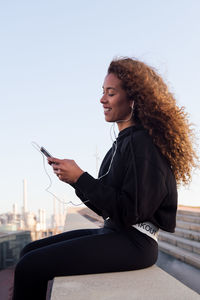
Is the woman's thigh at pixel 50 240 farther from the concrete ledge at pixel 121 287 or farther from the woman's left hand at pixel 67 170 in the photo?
the woman's left hand at pixel 67 170

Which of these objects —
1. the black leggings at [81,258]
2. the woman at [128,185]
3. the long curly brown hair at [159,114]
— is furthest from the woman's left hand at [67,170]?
the long curly brown hair at [159,114]

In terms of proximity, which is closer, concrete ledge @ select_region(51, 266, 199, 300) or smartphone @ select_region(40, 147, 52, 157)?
concrete ledge @ select_region(51, 266, 199, 300)

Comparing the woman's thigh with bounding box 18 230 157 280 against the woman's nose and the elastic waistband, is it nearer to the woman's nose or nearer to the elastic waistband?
the elastic waistband

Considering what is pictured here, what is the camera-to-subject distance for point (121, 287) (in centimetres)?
162

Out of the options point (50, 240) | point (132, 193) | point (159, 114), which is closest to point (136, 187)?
point (132, 193)

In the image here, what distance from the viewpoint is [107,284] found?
1.65m

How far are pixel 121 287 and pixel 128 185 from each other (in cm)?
49

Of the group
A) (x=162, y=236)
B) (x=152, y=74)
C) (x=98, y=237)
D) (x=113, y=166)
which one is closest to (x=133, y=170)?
(x=113, y=166)

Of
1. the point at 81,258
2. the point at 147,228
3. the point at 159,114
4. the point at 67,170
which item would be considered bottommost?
the point at 81,258

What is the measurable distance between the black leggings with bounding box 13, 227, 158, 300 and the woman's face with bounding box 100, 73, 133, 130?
27.0 inches

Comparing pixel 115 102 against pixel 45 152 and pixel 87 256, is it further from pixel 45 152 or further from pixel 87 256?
pixel 87 256

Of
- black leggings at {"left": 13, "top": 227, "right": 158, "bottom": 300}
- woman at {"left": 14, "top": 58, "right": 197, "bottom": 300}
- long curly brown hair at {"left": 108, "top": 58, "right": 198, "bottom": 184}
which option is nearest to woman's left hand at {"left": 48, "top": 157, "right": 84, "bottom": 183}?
woman at {"left": 14, "top": 58, "right": 197, "bottom": 300}

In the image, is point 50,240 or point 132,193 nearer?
point 132,193

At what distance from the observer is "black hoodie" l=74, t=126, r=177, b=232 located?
1.67 meters
